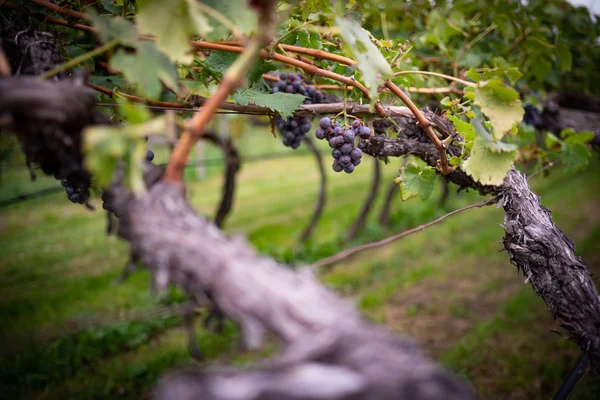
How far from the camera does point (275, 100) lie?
144cm

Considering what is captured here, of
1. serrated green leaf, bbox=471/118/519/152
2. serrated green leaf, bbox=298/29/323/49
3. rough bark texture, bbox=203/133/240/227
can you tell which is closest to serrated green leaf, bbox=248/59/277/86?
serrated green leaf, bbox=298/29/323/49

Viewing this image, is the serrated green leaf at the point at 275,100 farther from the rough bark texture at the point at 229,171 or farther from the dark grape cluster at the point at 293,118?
the rough bark texture at the point at 229,171

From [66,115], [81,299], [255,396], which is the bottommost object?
[81,299]

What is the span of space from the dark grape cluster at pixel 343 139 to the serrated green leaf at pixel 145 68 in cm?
66

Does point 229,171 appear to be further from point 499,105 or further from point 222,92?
point 222,92

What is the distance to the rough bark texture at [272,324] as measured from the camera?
59 cm

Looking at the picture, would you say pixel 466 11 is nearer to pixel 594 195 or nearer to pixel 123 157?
pixel 123 157

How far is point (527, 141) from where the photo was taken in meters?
2.28

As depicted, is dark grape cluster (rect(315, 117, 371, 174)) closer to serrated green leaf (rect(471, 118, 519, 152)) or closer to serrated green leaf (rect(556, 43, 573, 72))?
serrated green leaf (rect(471, 118, 519, 152))

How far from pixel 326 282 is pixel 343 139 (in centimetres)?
387

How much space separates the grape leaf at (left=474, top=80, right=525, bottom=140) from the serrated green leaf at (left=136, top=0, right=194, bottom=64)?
2.55ft

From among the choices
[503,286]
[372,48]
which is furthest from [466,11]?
[503,286]

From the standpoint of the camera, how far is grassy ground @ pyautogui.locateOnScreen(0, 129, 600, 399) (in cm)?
319

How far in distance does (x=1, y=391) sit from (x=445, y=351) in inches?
145
